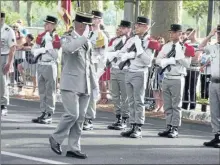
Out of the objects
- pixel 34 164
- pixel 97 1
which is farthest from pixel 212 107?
pixel 97 1

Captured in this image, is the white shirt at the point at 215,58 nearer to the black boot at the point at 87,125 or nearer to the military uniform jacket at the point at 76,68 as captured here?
the military uniform jacket at the point at 76,68

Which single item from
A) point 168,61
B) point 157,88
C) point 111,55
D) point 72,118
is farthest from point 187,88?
point 72,118

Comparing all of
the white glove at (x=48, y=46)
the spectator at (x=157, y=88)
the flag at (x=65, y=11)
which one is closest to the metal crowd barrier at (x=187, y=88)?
the spectator at (x=157, y=88)

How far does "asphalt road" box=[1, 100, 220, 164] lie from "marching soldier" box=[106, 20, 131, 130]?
16.0 inches

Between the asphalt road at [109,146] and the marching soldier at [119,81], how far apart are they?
16.0 inches

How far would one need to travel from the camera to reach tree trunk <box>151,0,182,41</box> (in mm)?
16562

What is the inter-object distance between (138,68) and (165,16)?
5.80 m

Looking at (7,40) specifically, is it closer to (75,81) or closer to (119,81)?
(119,81)

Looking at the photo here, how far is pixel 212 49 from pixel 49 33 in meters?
3.24

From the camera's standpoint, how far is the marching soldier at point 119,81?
11883 millimetres

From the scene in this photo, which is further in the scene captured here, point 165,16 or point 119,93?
point 165,16

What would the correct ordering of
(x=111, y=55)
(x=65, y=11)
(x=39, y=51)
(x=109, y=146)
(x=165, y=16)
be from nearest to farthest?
1. (x=109, y=146)
2. (x=111, y=55)
3. (x=39, y=51)
4. (x=65, y=11)
5. (x=165, y=16)

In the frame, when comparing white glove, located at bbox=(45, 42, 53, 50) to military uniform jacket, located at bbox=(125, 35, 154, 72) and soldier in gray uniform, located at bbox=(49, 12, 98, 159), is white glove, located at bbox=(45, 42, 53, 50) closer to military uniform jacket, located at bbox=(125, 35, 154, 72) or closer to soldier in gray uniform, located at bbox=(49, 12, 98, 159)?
military uniform jacket, located at bbox=(125, 35, 154, 72)

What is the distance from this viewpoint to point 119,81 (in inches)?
487
